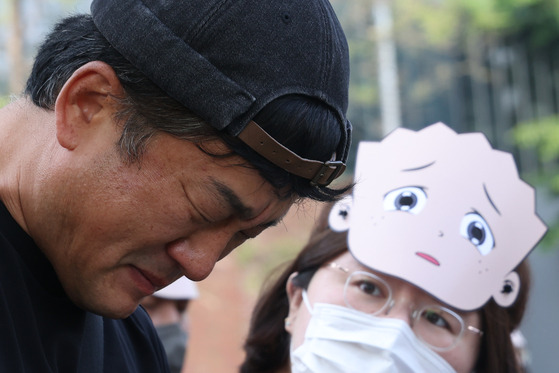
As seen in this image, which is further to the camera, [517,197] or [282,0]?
[517,197]

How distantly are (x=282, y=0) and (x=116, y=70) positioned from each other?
0.40 m

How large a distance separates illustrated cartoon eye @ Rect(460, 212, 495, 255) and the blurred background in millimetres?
7689

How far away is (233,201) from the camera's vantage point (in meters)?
1.68

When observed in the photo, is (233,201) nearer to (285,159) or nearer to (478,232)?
(285,159)

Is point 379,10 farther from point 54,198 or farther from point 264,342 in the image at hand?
point 54,198

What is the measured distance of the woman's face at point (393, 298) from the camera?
2883 millimetres

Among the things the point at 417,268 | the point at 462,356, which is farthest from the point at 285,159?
the point at 462,356

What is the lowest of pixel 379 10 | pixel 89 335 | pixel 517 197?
pixel 379 10

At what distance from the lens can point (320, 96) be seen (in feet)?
5.39

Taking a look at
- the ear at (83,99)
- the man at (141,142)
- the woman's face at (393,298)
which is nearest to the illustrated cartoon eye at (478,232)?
the woman's face at (393,298)

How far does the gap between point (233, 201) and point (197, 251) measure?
0.49ft

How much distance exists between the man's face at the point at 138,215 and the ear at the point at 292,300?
1.38m

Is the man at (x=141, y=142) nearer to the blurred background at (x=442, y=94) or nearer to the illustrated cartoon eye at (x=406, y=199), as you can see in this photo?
the illustrated cartoon eye at (x=406, y=199)

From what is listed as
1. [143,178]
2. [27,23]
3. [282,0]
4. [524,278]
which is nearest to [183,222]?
[143,178]
